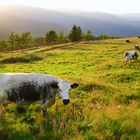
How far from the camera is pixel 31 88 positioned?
14.8 metres

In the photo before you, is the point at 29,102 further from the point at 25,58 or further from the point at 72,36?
the point at 72,36

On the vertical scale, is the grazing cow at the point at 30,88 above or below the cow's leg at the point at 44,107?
above

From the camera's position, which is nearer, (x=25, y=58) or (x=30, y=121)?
(x=30, y=121)

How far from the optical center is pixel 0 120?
45.0 feet

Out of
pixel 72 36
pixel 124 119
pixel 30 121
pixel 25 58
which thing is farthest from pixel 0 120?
pixel 72 36

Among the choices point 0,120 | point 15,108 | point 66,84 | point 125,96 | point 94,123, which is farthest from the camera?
point 125,96

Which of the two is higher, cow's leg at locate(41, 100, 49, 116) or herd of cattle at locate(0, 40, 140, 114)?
herd of cattle at locate(0, 40, 140, 114)

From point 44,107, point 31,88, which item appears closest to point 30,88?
point 31,88

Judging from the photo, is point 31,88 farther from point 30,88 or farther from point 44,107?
point 44,107

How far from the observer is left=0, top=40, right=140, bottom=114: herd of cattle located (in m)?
14.5

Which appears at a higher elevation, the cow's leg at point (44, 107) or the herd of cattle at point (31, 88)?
the herd of cattle at point (31, 88)

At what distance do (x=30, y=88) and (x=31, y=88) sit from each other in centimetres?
4

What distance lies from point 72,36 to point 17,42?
1700 centimetres

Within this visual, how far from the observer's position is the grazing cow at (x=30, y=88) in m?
14.5
